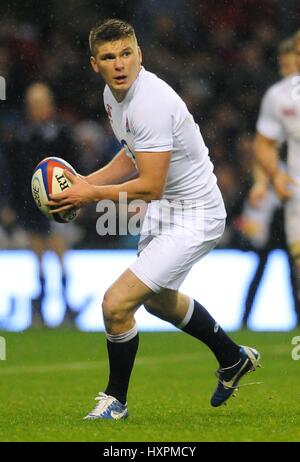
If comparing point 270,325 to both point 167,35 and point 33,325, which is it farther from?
point 167,35

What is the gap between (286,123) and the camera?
10586 millimetres

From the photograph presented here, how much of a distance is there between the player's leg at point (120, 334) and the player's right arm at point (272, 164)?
479 cm

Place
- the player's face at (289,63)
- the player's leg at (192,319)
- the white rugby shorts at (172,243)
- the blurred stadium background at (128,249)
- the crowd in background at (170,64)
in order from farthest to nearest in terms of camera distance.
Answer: the crowd in background at (170,64) → the player's face at (289,63) → the blurred stadium background at (128,249) → the player's leg at (192,319) → the white rugby shorts at (172,243)

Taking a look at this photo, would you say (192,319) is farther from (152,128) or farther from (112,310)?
(152,128)

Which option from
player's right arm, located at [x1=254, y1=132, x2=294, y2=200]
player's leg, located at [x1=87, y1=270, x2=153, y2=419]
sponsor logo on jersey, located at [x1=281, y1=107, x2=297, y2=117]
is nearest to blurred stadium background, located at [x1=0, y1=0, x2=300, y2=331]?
player's right arm, located at [x1=254, y1=132, x2=294, y2=200]

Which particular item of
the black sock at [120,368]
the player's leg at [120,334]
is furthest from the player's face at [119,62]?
the black sock at [120,368]

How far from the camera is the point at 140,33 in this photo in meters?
13.8

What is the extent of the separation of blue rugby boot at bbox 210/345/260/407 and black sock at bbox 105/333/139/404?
619mm

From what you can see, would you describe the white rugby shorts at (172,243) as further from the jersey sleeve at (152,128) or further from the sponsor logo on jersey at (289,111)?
the sponsor logo on jersey at (289,111)

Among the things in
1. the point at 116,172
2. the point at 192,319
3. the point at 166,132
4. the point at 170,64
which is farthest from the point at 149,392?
the point at 170,64

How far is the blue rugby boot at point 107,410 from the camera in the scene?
6.03 metres

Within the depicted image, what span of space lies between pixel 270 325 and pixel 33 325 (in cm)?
217

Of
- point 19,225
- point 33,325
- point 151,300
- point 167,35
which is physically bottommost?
point 33,325
